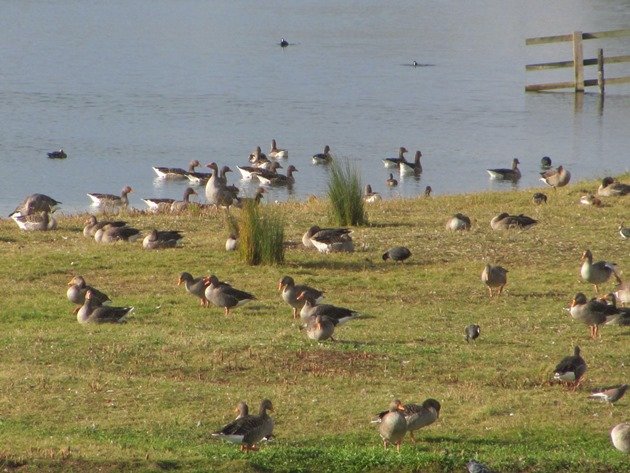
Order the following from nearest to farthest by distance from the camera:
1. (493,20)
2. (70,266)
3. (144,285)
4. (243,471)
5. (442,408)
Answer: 1. (243,471)
2. (442,408)
3. (144,285)
4. (70,266)
5. (493,20)

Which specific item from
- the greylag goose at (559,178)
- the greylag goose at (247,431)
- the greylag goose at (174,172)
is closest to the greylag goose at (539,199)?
the greylag goose at (559,178)

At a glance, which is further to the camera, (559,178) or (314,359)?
(559,178)

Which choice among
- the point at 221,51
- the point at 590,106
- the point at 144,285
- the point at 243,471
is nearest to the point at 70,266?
the point at 144,285

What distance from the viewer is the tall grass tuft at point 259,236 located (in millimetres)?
21281

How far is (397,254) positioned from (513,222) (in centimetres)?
364

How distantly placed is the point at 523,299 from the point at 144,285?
6.34m

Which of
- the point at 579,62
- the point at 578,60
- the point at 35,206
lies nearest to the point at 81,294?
the point at 35,206

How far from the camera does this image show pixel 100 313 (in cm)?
1730

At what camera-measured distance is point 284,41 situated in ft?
267

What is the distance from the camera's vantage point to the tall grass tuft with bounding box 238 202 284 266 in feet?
69.8

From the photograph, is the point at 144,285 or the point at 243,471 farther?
the point at 144,285

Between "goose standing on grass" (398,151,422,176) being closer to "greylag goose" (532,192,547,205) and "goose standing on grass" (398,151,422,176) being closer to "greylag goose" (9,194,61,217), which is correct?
"greylag goose" (532,192,547,205)

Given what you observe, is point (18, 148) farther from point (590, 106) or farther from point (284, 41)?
point (284, 41)

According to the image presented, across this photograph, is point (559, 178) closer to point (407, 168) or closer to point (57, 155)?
point (407, 168)
